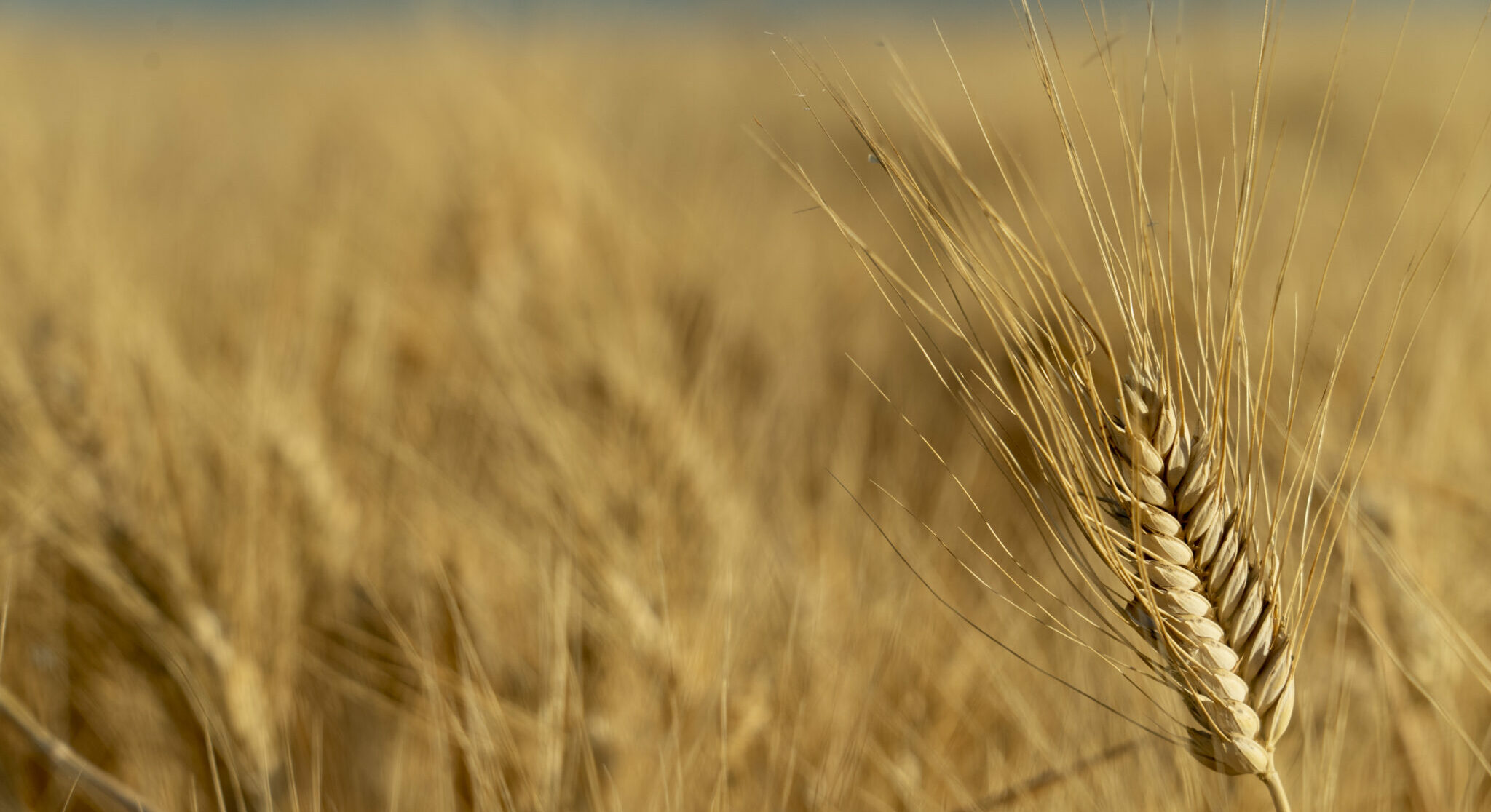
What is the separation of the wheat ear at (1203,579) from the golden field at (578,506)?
88mm

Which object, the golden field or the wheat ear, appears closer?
the wheat ear

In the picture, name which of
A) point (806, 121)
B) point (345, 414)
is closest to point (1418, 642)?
point (345, 414)

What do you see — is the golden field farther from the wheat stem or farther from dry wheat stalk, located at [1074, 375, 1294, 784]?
the wheat stem

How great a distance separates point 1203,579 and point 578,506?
71 cm

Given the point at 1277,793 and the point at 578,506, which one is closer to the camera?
the point at 1277,793

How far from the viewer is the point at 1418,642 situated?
766mm

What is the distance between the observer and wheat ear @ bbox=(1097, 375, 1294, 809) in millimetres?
425

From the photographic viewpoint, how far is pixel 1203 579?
45 centimetres

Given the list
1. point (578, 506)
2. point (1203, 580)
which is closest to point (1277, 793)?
point (1203, 580)

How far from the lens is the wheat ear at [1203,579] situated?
43cm

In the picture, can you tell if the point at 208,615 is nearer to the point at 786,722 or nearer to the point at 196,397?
the point at 196,397

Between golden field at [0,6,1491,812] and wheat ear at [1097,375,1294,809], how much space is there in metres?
0.09

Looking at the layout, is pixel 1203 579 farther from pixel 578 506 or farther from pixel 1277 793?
pixel 578 506

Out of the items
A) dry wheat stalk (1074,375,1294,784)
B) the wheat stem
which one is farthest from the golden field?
the wheat stem
